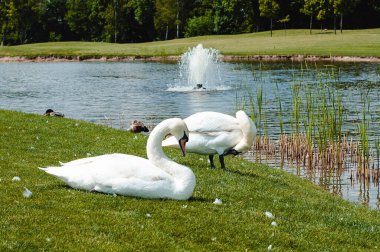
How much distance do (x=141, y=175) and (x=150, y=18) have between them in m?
143

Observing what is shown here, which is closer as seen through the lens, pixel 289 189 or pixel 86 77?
pixel 289 189

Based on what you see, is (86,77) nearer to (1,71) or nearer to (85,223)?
(1,71)

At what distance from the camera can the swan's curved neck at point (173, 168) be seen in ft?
39.4

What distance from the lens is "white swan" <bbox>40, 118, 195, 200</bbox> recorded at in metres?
11.9

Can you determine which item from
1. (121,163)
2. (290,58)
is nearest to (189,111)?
(121,163)

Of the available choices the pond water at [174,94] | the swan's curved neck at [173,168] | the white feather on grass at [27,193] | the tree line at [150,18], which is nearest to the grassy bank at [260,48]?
the pond water at [174,94]

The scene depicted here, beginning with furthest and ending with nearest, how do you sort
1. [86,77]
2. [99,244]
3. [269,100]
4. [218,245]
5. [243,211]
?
1. [86,77]
2. [269,100]
3. [243,211]
4. [218,245]
5. [99,244]

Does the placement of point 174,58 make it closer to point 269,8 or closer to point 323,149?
point 269,8

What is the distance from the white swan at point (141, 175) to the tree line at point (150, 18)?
116 metres

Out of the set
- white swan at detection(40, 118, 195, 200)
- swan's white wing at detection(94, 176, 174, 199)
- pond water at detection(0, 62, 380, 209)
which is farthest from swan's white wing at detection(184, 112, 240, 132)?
pond water at detection(0, 62, 380, 209)

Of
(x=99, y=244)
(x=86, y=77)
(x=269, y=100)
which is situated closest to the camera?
(x=99, y=244)

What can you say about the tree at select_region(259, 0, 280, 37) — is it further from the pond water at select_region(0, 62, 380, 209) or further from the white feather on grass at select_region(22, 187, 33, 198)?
the white feather on grass at select_region(22, 187, 33, 198)

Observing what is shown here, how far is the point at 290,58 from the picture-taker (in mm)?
85438

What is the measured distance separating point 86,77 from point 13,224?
6062 centimetres
